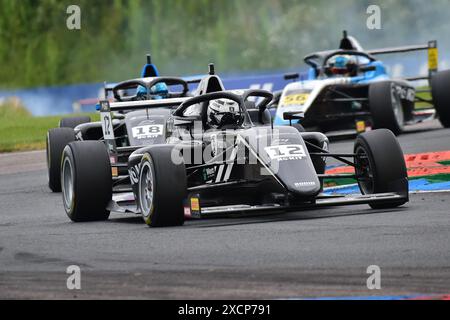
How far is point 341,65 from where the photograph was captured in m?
21.5

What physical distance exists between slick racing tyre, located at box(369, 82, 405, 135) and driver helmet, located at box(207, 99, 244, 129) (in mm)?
8359

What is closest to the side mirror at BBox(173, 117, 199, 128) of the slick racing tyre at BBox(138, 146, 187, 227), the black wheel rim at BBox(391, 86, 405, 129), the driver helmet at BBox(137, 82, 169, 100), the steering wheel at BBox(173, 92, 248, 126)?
the steering wheel at BBox(173, 92, 248, 126)

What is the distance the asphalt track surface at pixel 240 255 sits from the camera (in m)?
7.52

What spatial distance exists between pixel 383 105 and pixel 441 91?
153 cm

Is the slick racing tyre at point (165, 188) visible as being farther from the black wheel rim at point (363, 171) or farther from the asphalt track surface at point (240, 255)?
the black wheel rim at point (363, 171)

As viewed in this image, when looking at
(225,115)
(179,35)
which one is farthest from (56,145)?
(179,35)

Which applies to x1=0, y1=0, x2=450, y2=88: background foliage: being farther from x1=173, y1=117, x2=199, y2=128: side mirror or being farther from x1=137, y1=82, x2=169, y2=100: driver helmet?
x1=173, y1=117, x2=199, y2=128: side mirror

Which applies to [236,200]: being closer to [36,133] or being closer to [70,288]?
[70,288]

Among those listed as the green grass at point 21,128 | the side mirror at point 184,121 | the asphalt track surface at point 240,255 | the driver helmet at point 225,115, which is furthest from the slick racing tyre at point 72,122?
the green grass at point 21,128

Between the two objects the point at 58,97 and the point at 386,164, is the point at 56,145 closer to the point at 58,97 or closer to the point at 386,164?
the point at 386,164

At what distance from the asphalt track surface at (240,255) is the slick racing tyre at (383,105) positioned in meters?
7.67

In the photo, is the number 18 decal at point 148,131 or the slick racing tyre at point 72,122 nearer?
the number 18 decal at point 148,131
